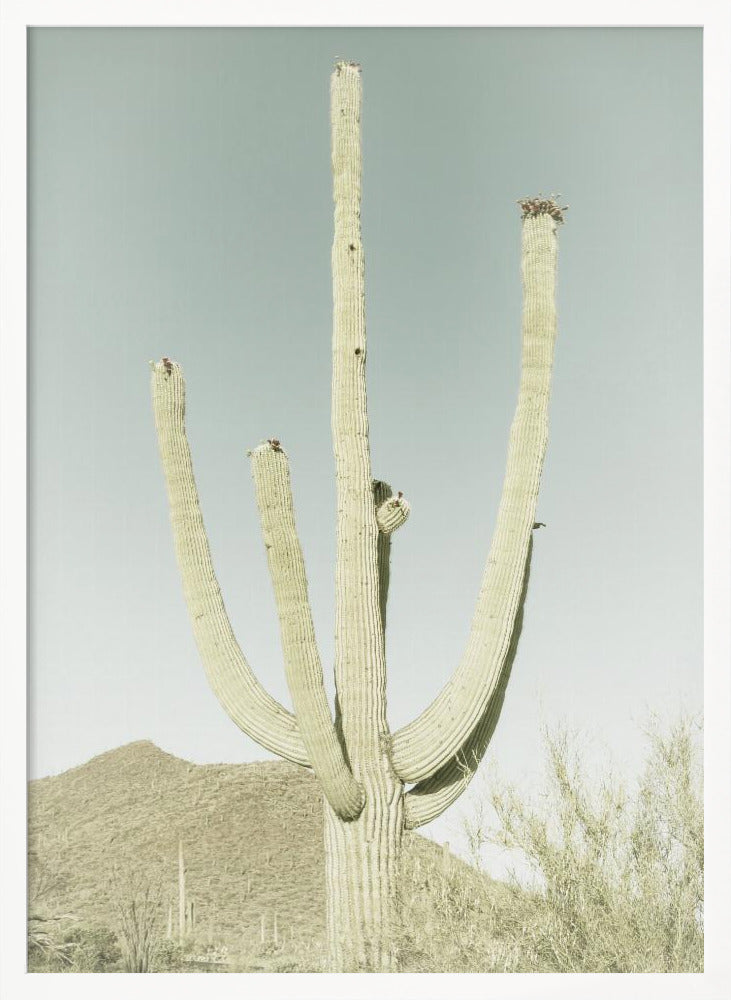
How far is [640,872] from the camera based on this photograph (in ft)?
22.7

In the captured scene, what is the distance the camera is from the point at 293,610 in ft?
21.6

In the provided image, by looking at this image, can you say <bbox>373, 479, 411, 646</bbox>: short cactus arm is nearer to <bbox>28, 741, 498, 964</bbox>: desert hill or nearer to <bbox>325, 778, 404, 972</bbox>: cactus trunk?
<bbox>325, 778, 404, 972</bbox>: cactus trunk

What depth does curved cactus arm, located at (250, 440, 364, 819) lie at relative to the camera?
6.56 metres

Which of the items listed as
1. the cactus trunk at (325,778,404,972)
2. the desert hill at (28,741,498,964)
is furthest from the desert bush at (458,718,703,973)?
the cactus trunk at (325,778,404,972)

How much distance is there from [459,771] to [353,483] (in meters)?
1.76

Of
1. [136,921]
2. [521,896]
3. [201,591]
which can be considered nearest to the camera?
[521,896]

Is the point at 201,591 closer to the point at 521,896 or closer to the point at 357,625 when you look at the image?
the point at 357,625

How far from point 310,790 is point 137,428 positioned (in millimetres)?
5650

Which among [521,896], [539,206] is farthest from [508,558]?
[539,206]

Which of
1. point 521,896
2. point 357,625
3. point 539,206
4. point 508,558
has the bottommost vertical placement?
point 521,896

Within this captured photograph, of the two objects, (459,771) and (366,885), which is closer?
(366,885)
